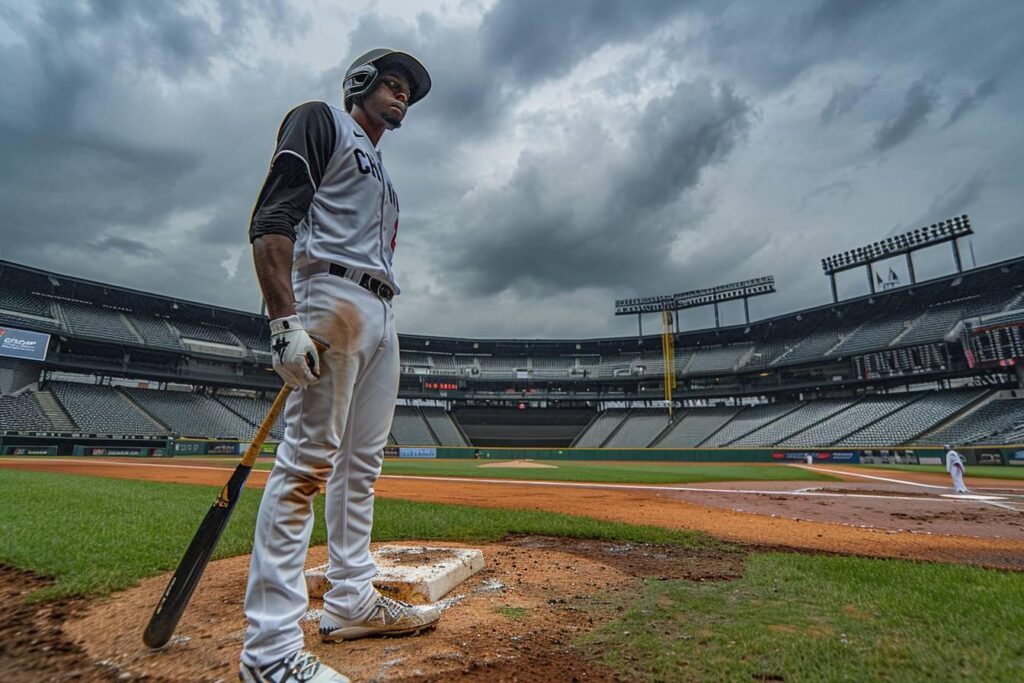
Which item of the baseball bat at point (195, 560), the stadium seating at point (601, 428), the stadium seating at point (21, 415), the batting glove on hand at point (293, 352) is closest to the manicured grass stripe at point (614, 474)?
the baseball bat at point (195, 560)

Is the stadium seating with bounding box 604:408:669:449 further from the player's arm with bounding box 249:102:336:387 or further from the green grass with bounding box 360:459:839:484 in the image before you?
the player's arm with bounding box 249:102:336:387

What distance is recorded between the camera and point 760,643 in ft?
5.19

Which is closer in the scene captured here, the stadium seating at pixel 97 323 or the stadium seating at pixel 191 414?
the stadium seating at pixel 97 323

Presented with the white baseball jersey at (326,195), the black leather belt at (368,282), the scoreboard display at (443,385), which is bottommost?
the black leather belt at (368,282)

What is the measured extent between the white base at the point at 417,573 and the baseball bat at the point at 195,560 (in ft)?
1.91

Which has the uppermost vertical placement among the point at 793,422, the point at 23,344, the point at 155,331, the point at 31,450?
the point at 155,331

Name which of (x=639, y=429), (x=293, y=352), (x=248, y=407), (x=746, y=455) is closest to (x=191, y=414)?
(x=248, y=407)

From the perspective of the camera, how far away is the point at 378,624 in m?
1.75

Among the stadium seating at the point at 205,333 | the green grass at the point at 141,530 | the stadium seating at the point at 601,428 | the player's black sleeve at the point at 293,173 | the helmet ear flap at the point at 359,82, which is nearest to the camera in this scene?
the player's black sleeve at the point at 293,173

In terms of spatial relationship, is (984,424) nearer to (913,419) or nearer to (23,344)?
(913,419)

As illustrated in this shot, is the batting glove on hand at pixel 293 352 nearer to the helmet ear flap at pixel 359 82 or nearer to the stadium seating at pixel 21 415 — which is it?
the helmet ear flap at pixel 359 82

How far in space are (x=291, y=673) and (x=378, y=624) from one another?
47 centimetres

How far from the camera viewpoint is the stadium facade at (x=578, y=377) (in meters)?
23.8

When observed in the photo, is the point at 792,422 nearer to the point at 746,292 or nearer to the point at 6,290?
the point at 746,292
